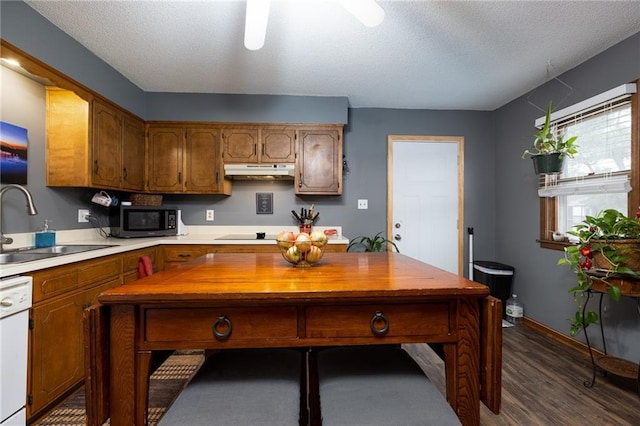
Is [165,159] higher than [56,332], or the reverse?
[165,159]

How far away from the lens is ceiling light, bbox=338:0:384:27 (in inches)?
54.5

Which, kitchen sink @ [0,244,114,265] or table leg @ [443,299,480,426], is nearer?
table leg @ [443,299,480,426]

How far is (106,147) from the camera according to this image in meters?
2.66

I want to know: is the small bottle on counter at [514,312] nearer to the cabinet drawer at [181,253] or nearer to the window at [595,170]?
the window at [595,170]

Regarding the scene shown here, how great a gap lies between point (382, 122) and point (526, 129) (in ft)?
5.20

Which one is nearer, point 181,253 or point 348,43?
point 348,43

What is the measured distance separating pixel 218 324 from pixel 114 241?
2380 millimetres

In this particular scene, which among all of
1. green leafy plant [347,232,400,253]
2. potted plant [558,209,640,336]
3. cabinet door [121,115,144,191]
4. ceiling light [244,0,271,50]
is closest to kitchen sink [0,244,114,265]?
cabinet door [121,115,144,191]

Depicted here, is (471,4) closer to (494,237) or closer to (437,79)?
(437,79)

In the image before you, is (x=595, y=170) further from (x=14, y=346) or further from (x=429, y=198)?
(x=14, y=346)

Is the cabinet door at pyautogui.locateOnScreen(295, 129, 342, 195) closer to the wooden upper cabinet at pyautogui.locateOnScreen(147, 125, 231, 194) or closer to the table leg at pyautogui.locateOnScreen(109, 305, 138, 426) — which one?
the wooden upper cabinet at pyautogui.locateOnScreen(147, 125, 231, 194)

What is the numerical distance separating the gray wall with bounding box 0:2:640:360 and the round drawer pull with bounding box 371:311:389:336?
7.79 feet

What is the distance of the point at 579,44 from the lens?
2285mm

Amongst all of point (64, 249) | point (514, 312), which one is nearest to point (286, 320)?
point (64, 249)
